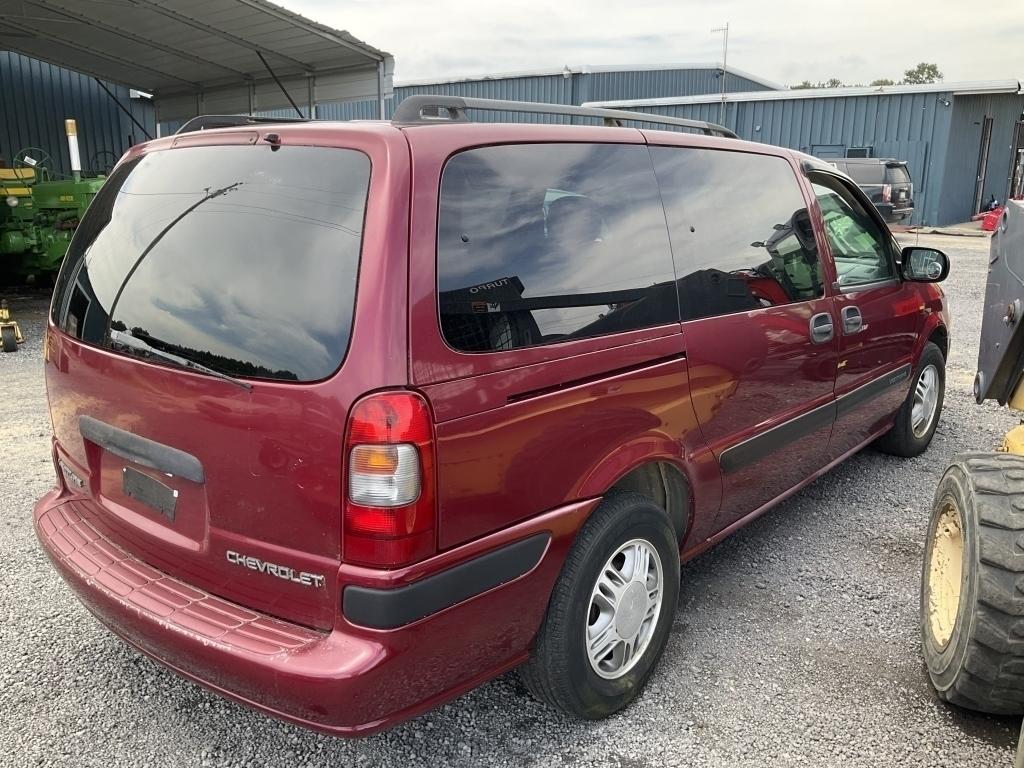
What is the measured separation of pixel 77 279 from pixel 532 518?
66.0 inches

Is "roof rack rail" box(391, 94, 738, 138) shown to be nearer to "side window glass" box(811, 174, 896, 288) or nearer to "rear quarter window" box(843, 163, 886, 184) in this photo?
"side window glass" box(811, 174, 896, 288)

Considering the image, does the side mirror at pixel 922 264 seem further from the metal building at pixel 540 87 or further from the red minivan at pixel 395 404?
the metal building at pixel 540 87

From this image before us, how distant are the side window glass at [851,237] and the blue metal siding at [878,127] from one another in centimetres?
1916

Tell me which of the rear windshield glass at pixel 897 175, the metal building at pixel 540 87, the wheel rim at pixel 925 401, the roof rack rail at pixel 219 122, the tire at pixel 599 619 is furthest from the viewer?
the metal building at pixel 540 87

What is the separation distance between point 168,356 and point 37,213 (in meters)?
9.47

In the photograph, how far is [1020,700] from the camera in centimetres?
235

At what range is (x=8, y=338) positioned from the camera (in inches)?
308

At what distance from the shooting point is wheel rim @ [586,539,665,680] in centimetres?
244

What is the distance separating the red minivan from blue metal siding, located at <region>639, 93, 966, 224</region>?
20.9 metres

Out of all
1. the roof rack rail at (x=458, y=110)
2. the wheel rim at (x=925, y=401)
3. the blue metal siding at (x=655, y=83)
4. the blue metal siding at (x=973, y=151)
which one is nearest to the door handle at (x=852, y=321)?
the wheel rim at (x=925, y=401)

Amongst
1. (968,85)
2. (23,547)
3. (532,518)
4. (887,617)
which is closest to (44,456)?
(23,547)

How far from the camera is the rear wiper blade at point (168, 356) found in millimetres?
1977

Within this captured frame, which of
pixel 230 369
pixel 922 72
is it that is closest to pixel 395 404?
pixel 230 369

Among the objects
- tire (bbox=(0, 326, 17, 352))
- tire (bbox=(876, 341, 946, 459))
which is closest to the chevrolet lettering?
tire (bbox=(876, 341, 946, 459))
